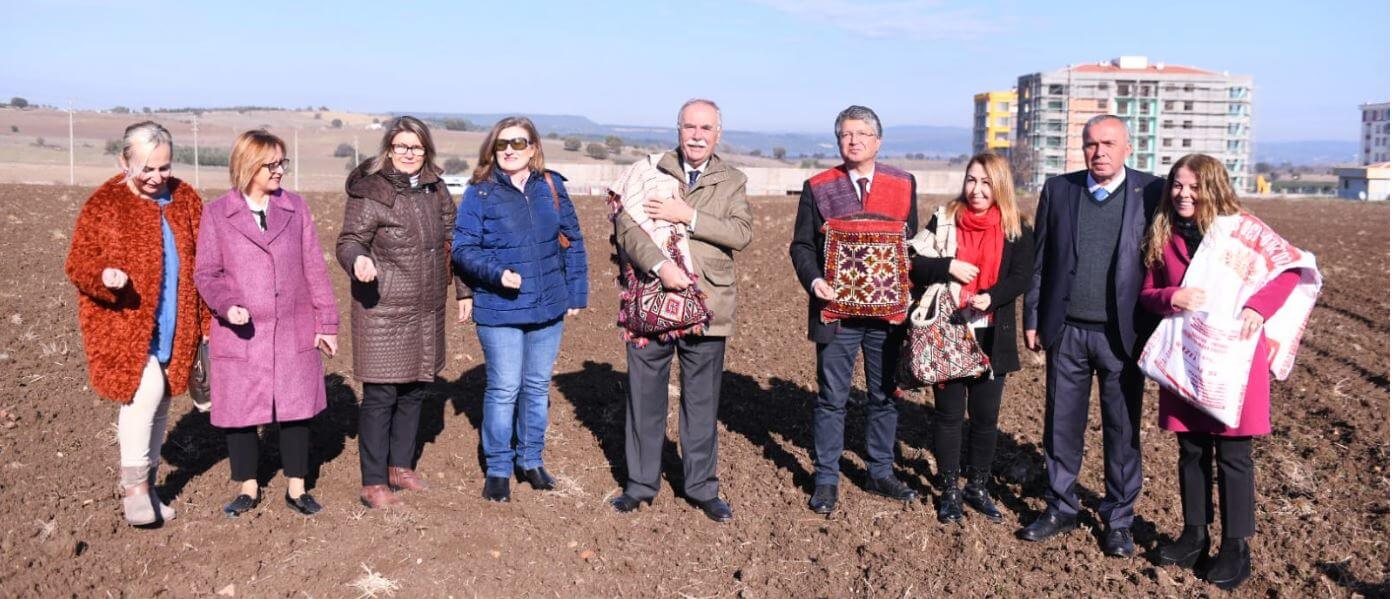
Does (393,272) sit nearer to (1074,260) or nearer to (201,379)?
(201,379)

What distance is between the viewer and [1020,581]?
14.9 feet

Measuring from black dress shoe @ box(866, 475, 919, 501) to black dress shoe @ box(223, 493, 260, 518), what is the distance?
298 centimetres

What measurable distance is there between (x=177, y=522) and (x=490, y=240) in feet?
6.12

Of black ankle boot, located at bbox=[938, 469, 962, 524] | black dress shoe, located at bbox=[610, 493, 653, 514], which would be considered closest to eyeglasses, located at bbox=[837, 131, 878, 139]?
black ankle boot, located at bbox=[938, 469, 962, 524]

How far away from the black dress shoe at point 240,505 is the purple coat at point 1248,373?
158 inches

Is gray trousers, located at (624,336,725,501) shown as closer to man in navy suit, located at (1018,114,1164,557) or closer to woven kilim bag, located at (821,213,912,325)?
woven kilim bag, located at (821,213,912,325)

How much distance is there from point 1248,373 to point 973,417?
129 centimetres

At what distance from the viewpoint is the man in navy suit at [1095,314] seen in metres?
4.56

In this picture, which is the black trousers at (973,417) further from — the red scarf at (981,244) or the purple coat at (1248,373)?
the purple coat at (1248,373)

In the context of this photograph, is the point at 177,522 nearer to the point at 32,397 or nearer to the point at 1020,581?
the point at 32,397

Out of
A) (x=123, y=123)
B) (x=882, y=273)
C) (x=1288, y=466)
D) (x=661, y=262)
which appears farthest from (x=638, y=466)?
(x=123, y=123)

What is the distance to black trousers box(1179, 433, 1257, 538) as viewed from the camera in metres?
4.35

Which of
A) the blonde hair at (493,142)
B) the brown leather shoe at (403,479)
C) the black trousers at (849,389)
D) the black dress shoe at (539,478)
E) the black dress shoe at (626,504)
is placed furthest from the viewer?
the black dress shoe at (539,478)

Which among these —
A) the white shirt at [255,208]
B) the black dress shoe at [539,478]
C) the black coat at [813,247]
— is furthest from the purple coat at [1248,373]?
the white shirt at [255,208]
